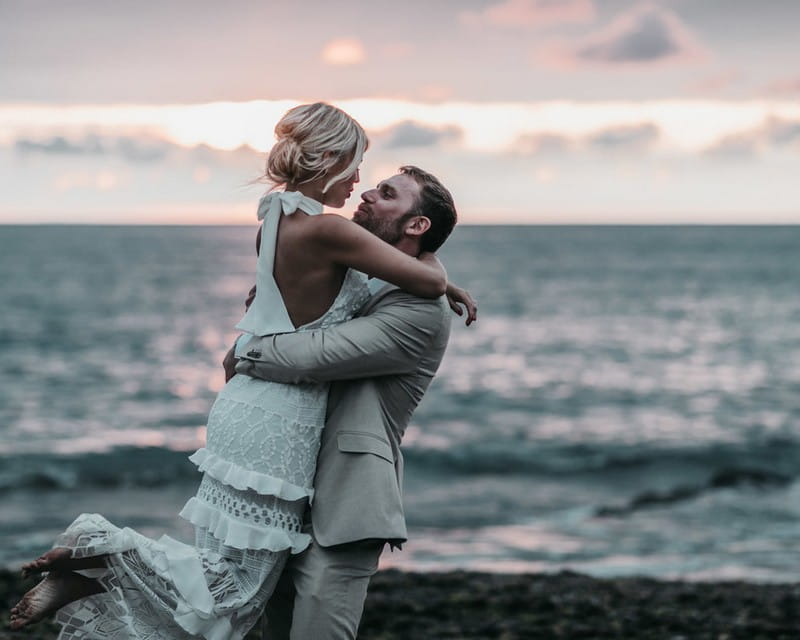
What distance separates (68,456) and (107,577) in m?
14.8

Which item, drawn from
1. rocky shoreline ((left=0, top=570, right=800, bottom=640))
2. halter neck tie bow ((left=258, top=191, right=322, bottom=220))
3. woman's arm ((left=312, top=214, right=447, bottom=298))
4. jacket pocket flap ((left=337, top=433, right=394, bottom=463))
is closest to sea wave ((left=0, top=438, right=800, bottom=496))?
rocky shoreline ((left=0, top=570, right=800, bottom=640))

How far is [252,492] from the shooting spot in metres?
3.55

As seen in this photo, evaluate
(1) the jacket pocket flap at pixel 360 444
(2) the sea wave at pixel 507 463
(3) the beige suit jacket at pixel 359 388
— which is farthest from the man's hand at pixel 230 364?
(2) the sea wave at pixel 507 463

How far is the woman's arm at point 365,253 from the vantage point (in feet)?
11.4

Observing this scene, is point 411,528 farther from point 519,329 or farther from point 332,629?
point 519,329

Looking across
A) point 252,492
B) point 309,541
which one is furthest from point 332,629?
point 252,492

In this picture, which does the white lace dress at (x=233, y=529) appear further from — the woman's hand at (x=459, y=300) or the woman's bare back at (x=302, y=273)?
the woman's hand at (x=459, y=300)

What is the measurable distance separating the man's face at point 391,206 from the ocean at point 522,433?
297 inches

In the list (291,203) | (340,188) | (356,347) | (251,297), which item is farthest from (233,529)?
(340,188)

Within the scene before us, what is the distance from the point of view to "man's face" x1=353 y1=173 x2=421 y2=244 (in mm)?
3697

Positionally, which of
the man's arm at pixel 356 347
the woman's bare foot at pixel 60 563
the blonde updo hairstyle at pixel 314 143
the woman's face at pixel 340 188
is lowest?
the woman's bare foot at pixel 60 563

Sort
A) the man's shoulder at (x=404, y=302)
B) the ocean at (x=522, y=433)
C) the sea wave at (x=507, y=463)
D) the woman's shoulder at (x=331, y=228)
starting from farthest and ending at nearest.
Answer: the sea wave at (x=507, y=463), the ocean at (x=522, y=433), the man's shoulder at (x=404, y=302), the woman's shoulder at (x=331, y=228)

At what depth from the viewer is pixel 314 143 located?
3484mm

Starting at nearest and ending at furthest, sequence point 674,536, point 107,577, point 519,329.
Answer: point 107,577 → point 674,536 → point 519,329
